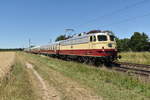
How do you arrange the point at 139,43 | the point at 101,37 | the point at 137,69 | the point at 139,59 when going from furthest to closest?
the point at 139,43 → the point at 139,59 → the point at 101,37 → the point at 137,69

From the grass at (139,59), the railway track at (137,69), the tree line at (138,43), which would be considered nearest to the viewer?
the railway track at (137,69)

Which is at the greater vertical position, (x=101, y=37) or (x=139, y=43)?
(x=139, y=43)

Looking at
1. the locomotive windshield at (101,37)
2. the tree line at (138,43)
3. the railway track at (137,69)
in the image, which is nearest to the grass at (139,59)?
the railway track at (137,69)

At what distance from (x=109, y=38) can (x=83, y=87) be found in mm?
9236

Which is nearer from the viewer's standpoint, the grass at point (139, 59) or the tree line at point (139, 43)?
the grass at point (139, 59)

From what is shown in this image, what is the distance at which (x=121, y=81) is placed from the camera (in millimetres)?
9617

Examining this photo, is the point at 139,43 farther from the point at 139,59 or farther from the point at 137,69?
the point at 137,69

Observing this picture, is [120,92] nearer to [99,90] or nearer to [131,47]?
[99,90]

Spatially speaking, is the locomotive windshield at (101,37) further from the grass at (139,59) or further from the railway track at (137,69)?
the grass at (139,59)

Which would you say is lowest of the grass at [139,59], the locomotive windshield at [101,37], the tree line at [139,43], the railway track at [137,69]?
the railway track at [137,69]

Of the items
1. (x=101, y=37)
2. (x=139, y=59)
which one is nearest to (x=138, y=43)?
(x=139, y=59)

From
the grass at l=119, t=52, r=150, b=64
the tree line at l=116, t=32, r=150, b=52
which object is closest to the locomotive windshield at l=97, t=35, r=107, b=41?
the grass at l=119, t=52, r=150, b=64

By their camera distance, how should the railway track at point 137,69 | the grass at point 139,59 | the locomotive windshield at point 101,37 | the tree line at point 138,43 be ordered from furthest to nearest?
the tree line at point 138,43
the grass at point 139,59
the locomotive windshield at point 101,37
the railway track at point 137,69

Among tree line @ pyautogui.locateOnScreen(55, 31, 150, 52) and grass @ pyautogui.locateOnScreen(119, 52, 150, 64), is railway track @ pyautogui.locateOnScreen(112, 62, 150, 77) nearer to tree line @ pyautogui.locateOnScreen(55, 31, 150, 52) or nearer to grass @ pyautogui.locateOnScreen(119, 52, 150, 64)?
grass @ pyautogui.locateOnScreen(119, 52, 150, 64)
